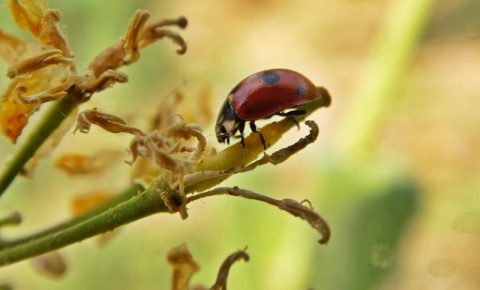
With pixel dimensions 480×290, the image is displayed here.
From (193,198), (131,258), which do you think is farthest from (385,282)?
(193,198)

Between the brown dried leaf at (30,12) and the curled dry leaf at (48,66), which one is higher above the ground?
the brown dried leaf at (30,12)

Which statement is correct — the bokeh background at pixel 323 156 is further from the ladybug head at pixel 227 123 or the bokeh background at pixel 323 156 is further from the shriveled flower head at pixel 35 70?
the shriveled flower head at pixel 35 70

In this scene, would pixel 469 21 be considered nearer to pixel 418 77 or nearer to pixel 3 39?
pixel 418 77

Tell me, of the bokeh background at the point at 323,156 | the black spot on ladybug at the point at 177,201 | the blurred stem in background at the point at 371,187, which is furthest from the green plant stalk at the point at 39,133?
the blurred stem in background at the point at 371,187

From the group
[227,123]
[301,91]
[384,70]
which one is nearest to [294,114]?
[301,91]

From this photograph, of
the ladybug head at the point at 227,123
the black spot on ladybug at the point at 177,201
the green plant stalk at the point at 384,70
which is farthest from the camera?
the green plant stalk at the point at 384,70

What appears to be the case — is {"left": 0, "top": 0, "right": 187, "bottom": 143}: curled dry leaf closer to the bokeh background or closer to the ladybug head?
the ladybug head

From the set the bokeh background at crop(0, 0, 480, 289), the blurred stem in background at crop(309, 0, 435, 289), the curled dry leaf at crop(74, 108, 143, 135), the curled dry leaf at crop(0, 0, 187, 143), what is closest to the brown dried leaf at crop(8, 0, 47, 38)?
the curled dry leaf at crop(0, 0, 187, 143)
